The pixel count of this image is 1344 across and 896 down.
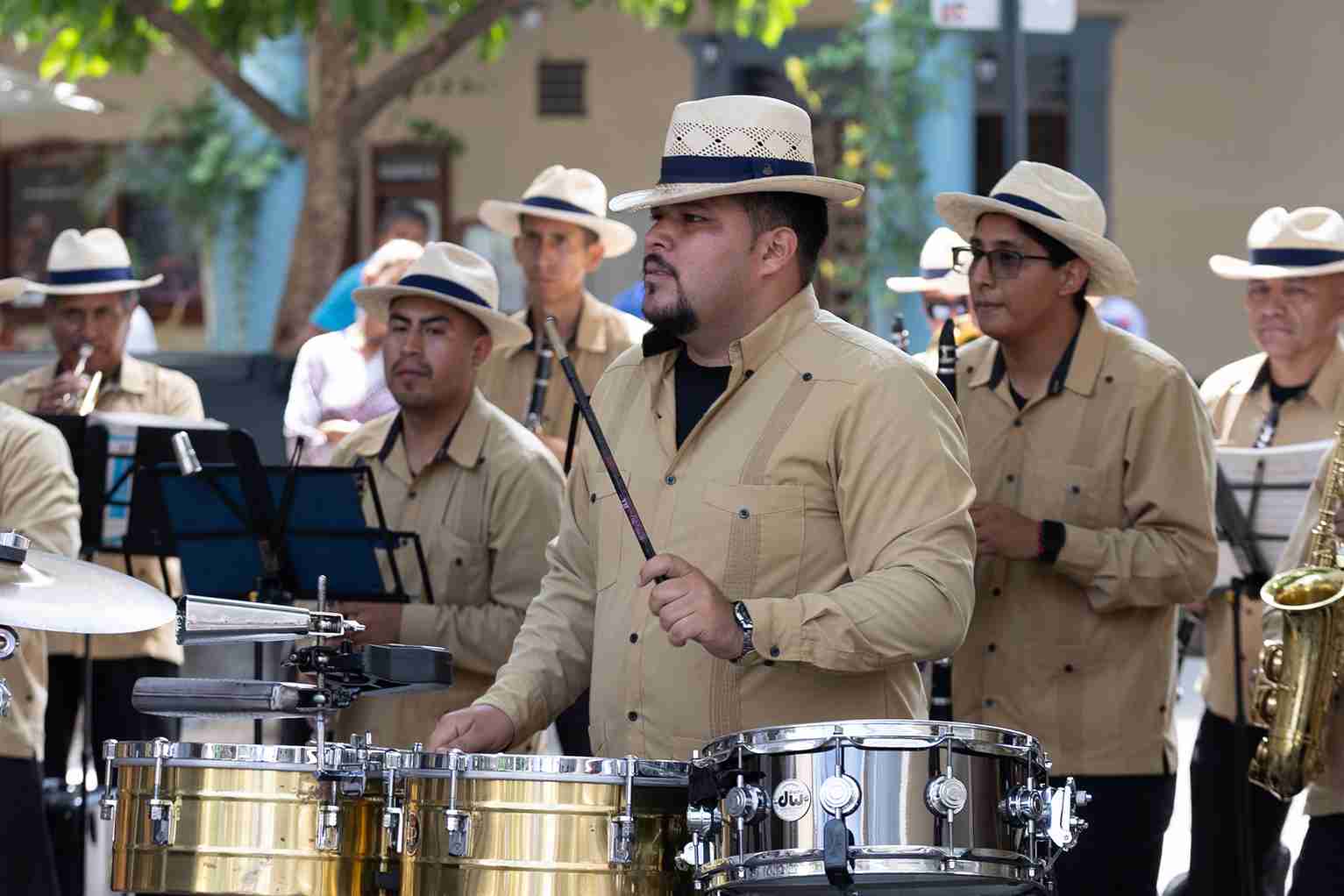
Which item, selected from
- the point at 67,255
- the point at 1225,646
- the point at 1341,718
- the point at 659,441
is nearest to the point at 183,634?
the point at 659,441

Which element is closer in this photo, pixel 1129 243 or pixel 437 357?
pixel 437 357

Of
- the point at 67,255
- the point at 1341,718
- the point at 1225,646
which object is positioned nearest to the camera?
the point at 1341,718

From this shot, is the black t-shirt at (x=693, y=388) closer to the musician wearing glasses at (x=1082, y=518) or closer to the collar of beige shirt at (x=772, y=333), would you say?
the collar of beige shirt at (x=772, y=333)

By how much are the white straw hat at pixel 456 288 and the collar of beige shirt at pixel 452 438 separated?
0.25m

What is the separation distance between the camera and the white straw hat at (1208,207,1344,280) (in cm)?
775

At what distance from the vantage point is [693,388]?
5051 millimetres

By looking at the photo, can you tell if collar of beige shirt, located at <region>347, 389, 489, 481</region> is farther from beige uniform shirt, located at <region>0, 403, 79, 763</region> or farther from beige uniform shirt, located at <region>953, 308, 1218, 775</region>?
beige uniform shirt, located at <region>953, 308, 1218, 775</region>

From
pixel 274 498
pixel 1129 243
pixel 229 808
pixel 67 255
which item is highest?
pixel 1129 243

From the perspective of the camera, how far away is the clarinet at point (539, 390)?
7.82m

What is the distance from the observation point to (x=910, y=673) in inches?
194

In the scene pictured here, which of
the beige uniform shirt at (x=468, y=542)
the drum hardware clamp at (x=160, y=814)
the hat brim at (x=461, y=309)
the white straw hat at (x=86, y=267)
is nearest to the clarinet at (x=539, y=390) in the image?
the hat brim at (x=461, y=309)

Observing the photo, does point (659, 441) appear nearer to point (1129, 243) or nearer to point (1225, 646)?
point (1225, 646)

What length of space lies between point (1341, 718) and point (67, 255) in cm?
529

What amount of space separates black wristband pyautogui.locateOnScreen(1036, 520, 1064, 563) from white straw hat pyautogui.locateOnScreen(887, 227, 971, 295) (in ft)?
7.40
